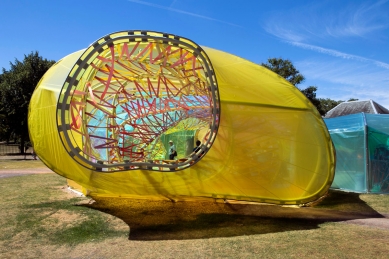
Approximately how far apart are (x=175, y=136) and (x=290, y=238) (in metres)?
14.2

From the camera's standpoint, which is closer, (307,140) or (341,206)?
→ (307,140)

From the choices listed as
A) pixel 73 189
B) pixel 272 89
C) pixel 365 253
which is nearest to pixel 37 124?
pixel 73 189

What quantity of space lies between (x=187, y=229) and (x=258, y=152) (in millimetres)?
2466

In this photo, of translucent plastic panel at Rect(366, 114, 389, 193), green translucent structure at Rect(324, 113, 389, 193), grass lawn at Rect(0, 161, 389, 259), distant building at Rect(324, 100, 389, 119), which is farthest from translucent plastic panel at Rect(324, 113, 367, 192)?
distant building at Rect(324, 100, 389, 119)

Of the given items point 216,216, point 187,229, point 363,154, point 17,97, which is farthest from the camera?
point 17,97

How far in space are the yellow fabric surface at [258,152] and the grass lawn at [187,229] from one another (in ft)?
2.78

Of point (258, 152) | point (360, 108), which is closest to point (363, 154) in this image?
point (258, 152)

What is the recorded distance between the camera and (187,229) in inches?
306

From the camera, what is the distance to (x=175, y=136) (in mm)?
20531

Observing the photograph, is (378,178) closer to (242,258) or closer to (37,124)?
(242,258)

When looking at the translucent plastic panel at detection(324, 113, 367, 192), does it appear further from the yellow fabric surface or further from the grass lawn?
the yellow fabric surface

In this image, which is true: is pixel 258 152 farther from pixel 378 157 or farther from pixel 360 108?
pixel 360 108

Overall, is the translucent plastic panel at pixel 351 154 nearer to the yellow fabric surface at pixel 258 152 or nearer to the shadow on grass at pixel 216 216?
the shadow on grass at pixel 216 216

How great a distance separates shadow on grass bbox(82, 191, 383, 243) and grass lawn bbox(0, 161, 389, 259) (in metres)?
0.02
